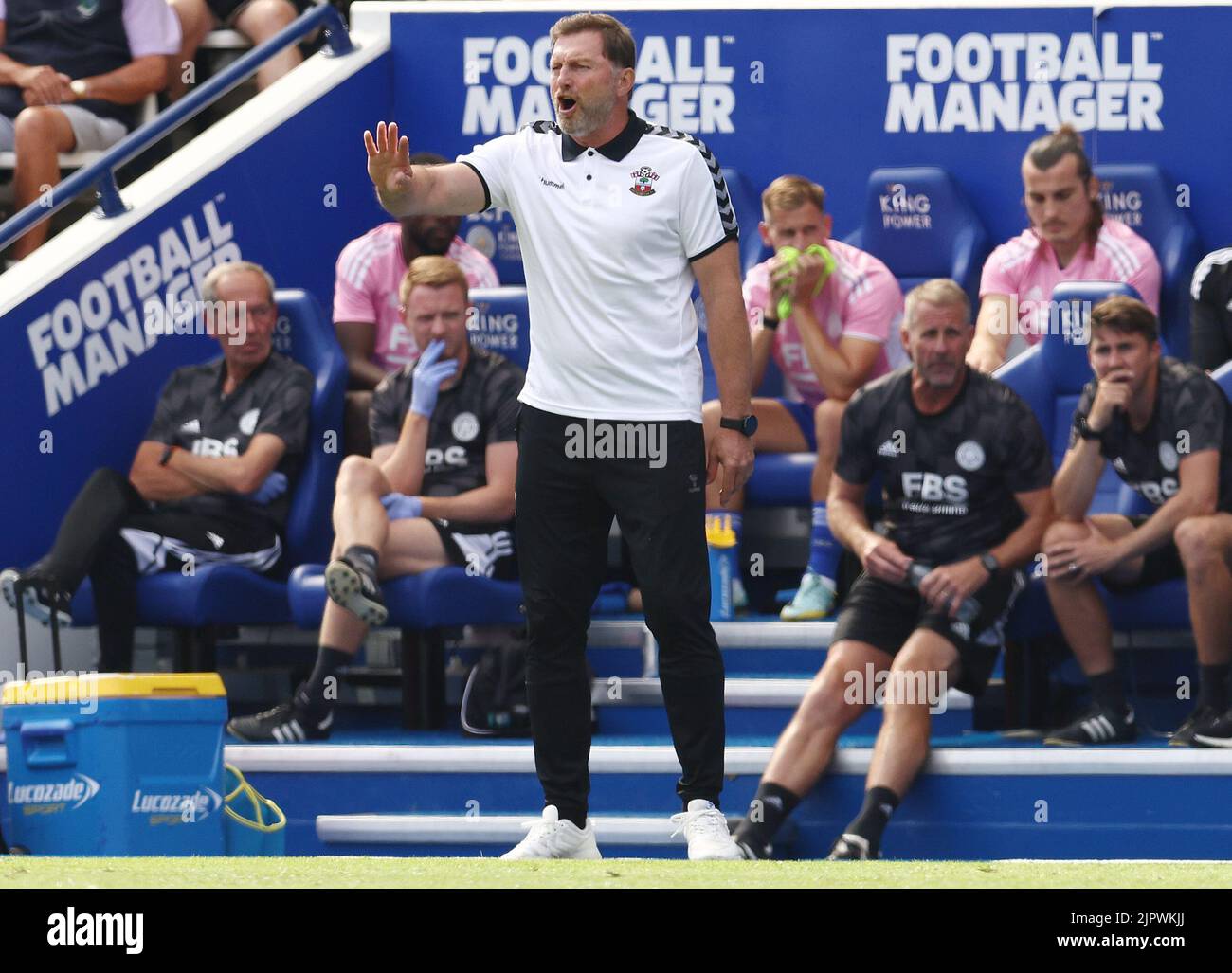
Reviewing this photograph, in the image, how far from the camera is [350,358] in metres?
7.22

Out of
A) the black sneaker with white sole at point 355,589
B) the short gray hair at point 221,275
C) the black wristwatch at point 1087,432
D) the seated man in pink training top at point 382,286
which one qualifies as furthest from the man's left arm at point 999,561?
the short gray hair at point 221,275

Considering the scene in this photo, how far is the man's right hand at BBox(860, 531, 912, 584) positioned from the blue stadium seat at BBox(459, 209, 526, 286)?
8.79ft

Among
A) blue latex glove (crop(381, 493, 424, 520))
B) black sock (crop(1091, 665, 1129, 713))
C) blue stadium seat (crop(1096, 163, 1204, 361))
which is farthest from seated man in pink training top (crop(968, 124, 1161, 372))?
blue latex glove (crop(381, 493, 424, 520))

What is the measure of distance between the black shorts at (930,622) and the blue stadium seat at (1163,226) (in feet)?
5.87

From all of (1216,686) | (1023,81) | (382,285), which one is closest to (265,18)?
(382,285)

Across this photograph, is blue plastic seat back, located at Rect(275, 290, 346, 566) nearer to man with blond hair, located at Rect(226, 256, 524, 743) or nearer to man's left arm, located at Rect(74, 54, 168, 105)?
man with blond hair, located at Rect(226, 256, 524, 743)

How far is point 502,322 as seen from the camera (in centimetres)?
679

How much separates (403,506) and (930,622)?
1.55 m

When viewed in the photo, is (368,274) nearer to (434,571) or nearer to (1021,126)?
(434,571)

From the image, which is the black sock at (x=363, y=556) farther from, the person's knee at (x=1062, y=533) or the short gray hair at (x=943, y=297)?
the person's knee at (x=1062, y=533)

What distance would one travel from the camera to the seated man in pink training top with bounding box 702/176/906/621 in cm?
671

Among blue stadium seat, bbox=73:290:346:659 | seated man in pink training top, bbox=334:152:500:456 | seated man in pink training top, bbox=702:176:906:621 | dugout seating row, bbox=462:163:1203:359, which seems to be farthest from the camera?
dugout seating row, bbox=462:163:1203:359
